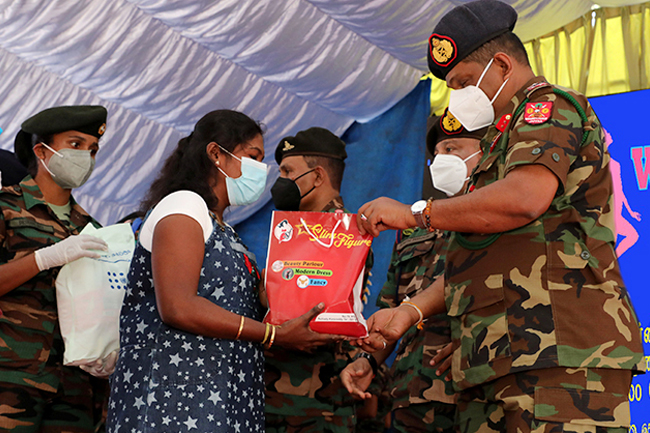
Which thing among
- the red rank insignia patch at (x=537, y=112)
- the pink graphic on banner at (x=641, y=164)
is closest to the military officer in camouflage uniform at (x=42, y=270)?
the red rank insignia patch at (x=537, y=112)

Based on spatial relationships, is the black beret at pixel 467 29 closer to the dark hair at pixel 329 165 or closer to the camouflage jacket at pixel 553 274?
the camouflage jacket at pixel 553 274

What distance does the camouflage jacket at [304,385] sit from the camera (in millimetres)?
2748

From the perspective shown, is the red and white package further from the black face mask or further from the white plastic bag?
the black face mask

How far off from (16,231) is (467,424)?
1962 millimetres

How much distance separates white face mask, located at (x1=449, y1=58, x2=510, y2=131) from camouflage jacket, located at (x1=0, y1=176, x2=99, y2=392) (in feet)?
5.85

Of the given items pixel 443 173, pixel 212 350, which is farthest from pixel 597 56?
pixel 212 350

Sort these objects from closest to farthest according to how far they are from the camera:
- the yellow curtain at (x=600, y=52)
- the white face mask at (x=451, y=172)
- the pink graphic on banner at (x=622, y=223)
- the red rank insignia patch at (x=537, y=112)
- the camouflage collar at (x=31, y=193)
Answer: the red rank insignia patch at (x=537, y=112) → the camouflage collar at (x=31, y=193) → the white face mask at (x=451, y=172) → the pink graphic on banner at (x=622, y=223) → the yellow curtain at (x=600, y=52)

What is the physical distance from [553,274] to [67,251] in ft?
5.93

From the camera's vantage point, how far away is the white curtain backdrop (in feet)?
13.1

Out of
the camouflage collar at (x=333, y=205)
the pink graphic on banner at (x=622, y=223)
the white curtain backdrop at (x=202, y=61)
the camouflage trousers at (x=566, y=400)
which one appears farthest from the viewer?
the white curtain backdrop at (x=202, y=61)

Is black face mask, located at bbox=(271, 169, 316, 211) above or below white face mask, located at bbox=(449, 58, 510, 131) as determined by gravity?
below

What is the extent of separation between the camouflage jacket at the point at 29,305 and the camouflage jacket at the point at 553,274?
5.58 feet

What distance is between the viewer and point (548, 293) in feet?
5.34

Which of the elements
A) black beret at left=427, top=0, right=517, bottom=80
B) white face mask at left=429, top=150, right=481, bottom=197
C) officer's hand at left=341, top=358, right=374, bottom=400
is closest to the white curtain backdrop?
white face mask at left=429, top=150, right=481, bottom=197
